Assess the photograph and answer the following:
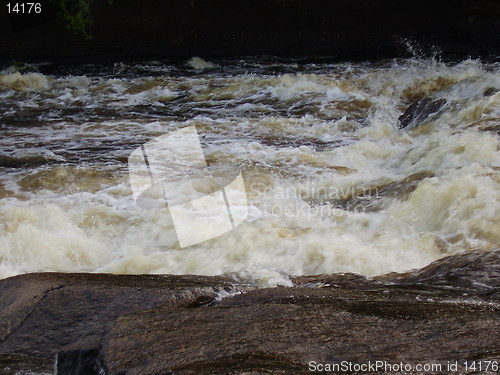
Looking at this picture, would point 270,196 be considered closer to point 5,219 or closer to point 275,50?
point 5,219

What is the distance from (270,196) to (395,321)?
3278 mm

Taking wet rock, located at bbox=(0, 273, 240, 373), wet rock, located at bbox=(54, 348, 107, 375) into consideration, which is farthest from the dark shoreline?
wet rock, located at bbox=(54, 348, 107, 375)

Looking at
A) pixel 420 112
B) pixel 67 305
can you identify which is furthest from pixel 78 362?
pixel 420 112

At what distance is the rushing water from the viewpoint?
4.79 m

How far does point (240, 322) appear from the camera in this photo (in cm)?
286

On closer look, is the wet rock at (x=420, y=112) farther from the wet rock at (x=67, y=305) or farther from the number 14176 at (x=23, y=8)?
the number 14176 at (x=23, y=8)

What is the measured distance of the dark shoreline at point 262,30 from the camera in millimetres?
12156

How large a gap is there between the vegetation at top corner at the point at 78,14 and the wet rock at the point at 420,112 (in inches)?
245

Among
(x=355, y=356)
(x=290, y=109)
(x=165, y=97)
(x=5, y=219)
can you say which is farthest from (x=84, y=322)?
(x=165, y=97)

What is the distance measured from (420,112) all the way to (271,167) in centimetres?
245

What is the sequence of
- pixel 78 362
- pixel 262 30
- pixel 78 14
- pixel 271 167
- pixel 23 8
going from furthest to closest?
1. pixel 262 30
2. pixel 23 8
3. pixel 78 14
4. pixel 271 167
5. pixel 78 362

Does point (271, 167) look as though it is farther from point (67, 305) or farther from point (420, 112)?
point (67, 305)

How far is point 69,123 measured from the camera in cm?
866

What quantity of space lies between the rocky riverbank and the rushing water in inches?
25.6
